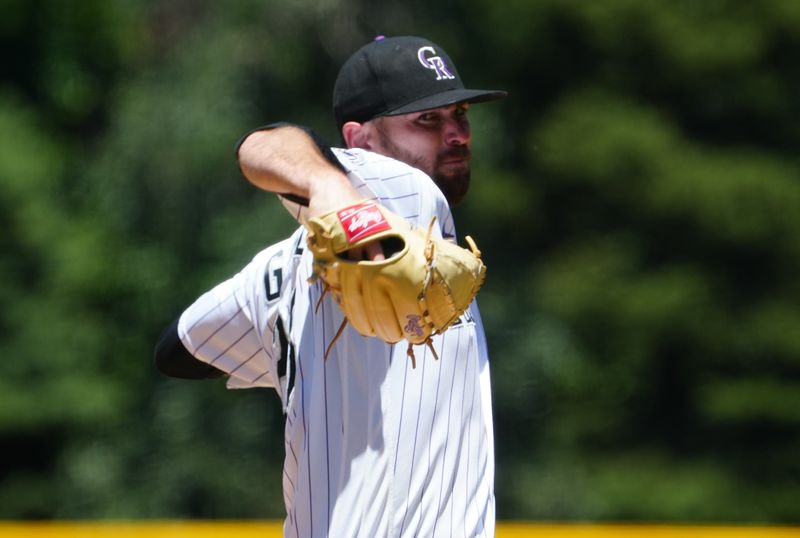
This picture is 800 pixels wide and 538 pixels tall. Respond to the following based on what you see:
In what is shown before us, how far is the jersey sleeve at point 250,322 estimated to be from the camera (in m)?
1.70

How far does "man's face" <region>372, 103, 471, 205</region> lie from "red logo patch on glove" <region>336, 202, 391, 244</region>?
1.62ft

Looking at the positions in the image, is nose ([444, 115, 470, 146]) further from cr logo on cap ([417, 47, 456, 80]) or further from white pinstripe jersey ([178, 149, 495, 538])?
white pinstripe jersey ([178, 149, 495, 538])

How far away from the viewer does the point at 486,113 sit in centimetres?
643

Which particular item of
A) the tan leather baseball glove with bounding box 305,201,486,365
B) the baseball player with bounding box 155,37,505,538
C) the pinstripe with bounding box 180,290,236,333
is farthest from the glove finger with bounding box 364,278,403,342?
the pinstripe with bounding box 180,290,236,333

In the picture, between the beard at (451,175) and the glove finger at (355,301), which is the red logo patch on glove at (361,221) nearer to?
the glove finger at (355,301)

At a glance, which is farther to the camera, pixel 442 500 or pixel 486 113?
pixel 486 113

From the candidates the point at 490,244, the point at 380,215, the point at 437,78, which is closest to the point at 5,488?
the point at 490,244

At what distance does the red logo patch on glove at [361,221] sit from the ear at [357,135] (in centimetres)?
56

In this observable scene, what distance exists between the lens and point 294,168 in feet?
4.57

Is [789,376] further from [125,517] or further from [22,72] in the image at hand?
[22,72]

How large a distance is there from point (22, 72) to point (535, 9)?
3100 mm

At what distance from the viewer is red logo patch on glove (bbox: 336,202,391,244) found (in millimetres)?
1299

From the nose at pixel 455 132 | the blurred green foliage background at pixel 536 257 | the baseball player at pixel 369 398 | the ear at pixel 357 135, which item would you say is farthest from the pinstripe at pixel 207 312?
the blurred green foliage background at pixel 536 257

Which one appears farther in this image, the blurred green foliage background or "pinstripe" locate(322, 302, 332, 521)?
the blurred green foliage background
